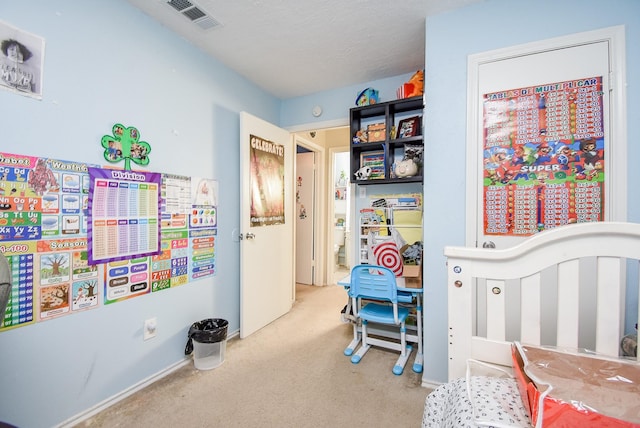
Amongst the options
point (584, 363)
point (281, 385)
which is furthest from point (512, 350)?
point (281, 385)

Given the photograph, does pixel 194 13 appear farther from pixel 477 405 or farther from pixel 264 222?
pixel 477 405

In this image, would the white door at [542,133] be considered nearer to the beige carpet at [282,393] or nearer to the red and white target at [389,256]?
the red and white target at [389,256]

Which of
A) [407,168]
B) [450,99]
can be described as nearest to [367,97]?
[407,168]

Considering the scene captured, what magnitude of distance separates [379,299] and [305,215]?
2.28 meters

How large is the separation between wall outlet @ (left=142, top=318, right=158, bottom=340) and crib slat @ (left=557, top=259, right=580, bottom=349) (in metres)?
2.15

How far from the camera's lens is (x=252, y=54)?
229 centimetres

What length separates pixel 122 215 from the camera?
172cm

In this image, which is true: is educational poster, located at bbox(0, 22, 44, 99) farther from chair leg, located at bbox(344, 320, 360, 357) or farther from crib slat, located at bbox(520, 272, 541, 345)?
chair leg, located at bbox(344, 320, 360, 357)

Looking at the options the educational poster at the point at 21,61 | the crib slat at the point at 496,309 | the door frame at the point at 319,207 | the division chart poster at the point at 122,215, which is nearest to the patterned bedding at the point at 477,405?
the crib slat at the point at 496,309

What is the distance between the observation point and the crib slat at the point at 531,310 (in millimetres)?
895

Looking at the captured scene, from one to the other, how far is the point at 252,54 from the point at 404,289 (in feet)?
7.28

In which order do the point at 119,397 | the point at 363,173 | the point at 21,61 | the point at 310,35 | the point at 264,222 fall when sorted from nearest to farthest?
the point at 21,61 → the point at 119,397 → the point at 310,35 → the point at 363,173 → the point at 264,222

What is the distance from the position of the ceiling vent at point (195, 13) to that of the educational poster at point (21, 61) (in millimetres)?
734

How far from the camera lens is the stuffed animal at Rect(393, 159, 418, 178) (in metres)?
2.33
